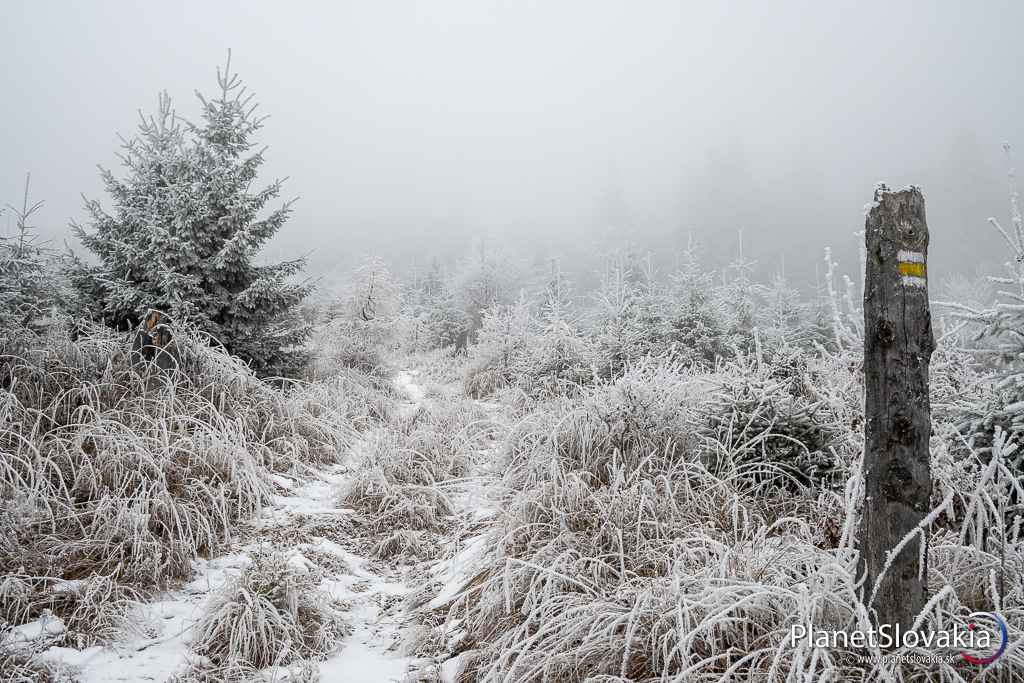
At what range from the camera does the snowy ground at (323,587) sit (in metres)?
2.81

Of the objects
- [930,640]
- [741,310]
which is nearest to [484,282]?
[741,310]

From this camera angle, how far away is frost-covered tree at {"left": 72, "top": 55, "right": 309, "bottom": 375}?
7395mm

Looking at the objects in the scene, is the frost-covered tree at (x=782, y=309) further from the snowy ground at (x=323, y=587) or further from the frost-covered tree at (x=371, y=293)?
the snowy ground at (x=323, y=587)

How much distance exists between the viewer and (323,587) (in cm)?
375

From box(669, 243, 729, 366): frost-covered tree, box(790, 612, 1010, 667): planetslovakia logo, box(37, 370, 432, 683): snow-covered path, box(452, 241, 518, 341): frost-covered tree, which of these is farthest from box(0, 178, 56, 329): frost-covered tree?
box(452, 241, 518, 341): frost-covered tree

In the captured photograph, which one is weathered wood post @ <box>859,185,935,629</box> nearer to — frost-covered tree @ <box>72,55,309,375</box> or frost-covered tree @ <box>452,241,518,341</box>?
frost-covered tree @ <box>72,55,309,375</box>

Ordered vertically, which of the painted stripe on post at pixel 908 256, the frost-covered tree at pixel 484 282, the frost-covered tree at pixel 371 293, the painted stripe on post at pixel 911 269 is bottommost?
the painted stripe on post at pixel 911 269

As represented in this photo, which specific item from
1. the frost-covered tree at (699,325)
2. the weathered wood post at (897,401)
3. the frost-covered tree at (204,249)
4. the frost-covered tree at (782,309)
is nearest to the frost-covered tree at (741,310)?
the frost-covered tree at (699,325)

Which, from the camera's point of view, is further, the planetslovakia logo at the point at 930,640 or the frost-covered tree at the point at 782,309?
the frost-covered tree at the point at 782,309

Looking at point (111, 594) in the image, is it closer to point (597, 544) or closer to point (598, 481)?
point (597, 544)

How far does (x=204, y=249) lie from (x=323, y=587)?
19.2 ft

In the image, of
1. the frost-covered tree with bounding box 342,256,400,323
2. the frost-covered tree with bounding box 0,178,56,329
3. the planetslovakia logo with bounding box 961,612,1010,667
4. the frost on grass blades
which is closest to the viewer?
the planetslovakia logo with bounding box 961,612,1010,667

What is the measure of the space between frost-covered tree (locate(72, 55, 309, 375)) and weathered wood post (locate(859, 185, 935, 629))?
A: 7508 mm

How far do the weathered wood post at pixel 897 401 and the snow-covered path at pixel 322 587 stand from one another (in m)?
2.34
